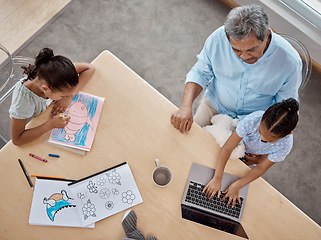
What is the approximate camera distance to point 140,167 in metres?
1.38

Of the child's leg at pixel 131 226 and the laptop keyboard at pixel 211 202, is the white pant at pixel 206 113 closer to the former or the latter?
the laptop keyboard at pixel 211 202

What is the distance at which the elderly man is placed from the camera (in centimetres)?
114

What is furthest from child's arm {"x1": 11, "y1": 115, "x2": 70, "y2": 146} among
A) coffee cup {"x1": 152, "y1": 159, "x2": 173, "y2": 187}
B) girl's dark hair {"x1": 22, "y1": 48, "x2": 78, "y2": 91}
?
coffee cup {"x1": 152, "y1": 159, "x2": 173, "y2": 187}

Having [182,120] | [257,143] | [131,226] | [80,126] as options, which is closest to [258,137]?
[257,143]

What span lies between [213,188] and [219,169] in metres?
0.09

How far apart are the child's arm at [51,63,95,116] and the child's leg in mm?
595

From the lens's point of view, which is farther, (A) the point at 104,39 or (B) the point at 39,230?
(A) the point at 104,39

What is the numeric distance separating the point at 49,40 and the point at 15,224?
1.64 m

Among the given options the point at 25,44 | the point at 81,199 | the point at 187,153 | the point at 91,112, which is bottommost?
the point at 25,44

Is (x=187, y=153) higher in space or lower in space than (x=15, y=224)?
higher

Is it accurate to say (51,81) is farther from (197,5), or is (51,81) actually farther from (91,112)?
(197,5)

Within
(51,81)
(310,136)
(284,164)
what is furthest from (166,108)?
(310,136)

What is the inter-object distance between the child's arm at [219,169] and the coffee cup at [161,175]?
18cm

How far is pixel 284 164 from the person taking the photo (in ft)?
7.42
